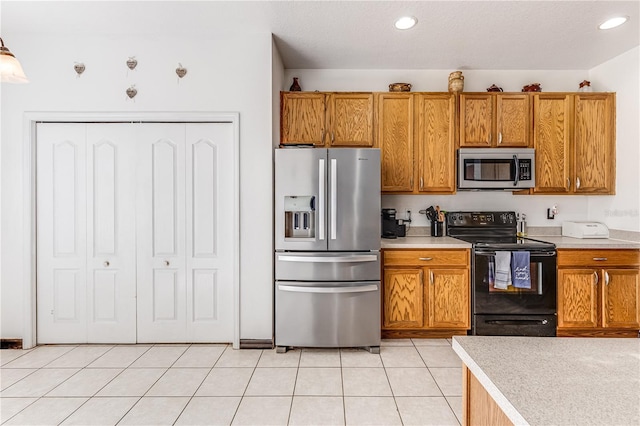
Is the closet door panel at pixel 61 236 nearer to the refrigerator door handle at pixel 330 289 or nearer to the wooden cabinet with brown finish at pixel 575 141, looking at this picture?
the refrigerator door handle at pixel 330 289

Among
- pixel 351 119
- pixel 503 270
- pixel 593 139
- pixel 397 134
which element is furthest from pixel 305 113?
pixel 593 139

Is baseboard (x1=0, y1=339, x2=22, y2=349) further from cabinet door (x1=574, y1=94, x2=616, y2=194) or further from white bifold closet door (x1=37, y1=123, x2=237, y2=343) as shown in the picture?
cabinet door (x1=574, y1=94, x2=616, y2=194)

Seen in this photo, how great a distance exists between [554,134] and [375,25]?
7.02ft

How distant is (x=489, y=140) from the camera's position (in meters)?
3.60

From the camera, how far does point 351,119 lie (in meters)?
3.60

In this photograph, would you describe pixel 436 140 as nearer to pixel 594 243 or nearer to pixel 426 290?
pixel 426 290

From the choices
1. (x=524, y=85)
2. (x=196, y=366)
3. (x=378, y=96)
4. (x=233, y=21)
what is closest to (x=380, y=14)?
(x=378, y=96)

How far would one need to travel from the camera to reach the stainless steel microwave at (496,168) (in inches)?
140

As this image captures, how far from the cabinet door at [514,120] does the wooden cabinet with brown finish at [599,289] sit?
1.16 m

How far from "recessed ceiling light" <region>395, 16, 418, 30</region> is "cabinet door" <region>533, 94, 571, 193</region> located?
163 cm

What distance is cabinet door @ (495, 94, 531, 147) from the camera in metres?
3.59

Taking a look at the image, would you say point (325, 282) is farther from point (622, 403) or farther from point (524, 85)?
point (524, 85)

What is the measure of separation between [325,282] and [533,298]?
6.17 feet

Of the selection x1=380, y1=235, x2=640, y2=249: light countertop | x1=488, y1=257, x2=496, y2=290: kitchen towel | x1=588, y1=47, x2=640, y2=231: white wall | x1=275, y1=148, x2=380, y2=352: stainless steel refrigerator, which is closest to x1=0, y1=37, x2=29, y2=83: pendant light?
x1=275, y1=148, x2=380, y2=352: stainless steel refrigerator
